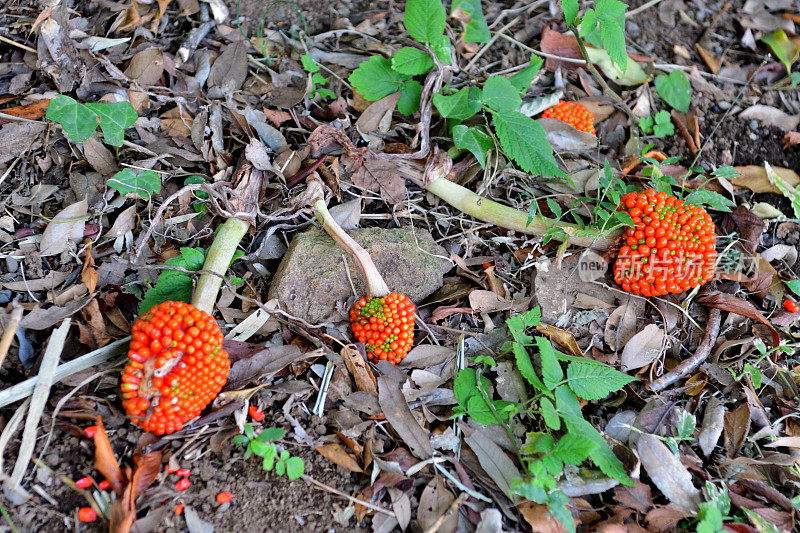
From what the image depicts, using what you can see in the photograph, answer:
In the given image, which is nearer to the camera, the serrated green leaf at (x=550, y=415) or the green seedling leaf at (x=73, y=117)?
the serrated green leaf at (x=550, y=415)

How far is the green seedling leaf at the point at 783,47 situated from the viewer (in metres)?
3.54

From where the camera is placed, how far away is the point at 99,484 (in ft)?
6.33

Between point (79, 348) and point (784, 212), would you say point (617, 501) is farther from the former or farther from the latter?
point (79, 348)

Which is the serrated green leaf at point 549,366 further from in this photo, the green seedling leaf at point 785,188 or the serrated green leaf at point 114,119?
the serrated green leaf at point 114,119

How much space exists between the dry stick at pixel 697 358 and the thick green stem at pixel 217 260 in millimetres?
1953

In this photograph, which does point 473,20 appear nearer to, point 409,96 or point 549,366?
point 409,96

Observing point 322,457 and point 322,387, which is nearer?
point 322,457

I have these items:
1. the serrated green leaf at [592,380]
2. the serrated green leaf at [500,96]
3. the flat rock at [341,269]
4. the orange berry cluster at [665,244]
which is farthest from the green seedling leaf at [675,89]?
the serrated green leaf at [592,380]

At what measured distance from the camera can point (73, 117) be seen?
7.80ft

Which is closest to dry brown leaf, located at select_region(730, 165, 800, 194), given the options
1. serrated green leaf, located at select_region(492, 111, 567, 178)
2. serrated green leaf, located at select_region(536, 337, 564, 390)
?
serrated green leaf, located at select_region(492, 111, 567, 178)

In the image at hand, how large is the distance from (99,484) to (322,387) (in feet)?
2.77

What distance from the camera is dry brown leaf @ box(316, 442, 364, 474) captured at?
2.12m

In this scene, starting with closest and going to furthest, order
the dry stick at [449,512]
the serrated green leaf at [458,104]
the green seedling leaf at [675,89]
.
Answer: the dry stick at [449,512] < the serrated green leaf at [458,104] < the green seedling leaf at [675,89]

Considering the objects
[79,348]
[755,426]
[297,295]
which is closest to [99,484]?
[79,348]
